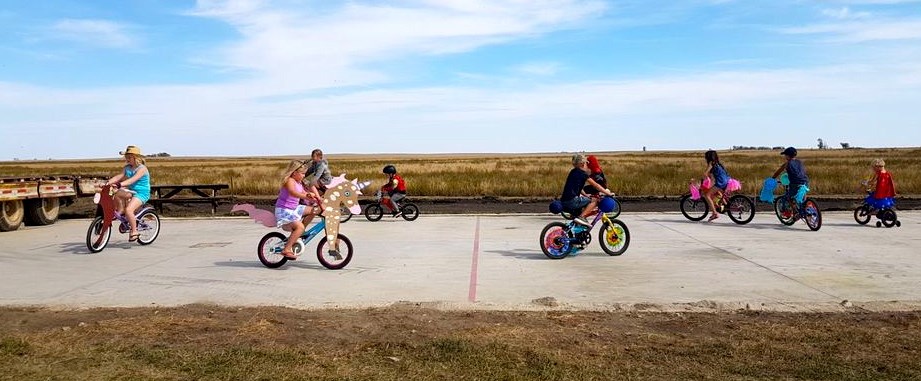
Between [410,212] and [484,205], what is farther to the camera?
[484,205]

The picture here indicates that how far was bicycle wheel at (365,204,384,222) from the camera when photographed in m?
16.8

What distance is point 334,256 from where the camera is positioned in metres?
9.57

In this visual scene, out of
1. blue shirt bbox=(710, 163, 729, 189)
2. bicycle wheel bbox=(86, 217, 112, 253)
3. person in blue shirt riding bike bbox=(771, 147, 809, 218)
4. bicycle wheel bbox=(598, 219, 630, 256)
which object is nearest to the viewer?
bicycle wheel bbox=(598, 219, 630, 256)

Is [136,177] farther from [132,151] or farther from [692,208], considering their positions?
[692,208]

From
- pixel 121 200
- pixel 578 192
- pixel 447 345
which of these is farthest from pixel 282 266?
pixel 447 345

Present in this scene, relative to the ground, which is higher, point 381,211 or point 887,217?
point 887,217

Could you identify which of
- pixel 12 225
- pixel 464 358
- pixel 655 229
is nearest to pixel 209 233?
pixel 12 225

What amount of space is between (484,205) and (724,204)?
9.08 meters

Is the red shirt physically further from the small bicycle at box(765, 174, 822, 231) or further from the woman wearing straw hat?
the woman wearing straw hat

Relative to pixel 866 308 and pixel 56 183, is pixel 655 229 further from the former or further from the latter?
pixel 56 183

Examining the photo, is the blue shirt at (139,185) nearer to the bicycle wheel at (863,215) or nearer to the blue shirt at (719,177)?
the blue shirt at (719,177)

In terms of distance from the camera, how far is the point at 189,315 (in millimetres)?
6785

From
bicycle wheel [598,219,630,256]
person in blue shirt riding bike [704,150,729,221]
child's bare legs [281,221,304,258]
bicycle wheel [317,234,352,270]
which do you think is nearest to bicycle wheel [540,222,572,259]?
bicycle wheel [598,219,630,256]

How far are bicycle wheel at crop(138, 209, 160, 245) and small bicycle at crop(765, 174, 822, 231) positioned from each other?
1145 centimetres
